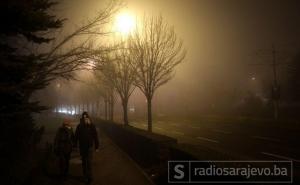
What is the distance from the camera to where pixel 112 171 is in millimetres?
12078

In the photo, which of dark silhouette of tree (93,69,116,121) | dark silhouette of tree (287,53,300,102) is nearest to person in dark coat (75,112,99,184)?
dark silhouette of tree (93,69,116,121)

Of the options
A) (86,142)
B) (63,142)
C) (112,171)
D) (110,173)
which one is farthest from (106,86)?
(86,142)

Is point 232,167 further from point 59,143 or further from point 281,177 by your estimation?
point 59,143

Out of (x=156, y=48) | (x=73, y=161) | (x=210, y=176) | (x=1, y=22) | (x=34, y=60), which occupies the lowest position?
(x=73, y=161)

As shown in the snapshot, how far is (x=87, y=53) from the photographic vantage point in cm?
1039

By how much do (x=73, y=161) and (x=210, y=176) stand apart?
8.84 m

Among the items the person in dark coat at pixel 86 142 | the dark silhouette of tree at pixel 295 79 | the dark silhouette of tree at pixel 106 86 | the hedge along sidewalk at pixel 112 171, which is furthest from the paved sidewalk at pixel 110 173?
the dark silhouette of tree at pixel 295 79

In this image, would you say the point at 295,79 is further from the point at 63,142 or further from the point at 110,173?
the point at 63,142

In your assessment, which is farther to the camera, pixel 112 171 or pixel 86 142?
pixel 112 171

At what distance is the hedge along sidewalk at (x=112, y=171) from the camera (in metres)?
10.4

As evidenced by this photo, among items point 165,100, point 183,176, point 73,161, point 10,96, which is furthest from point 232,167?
point 165,100

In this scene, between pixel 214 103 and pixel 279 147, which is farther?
pixel 214 103

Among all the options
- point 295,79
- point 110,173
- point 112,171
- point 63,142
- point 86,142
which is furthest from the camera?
point 295,79

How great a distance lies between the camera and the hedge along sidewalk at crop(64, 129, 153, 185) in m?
10.4
